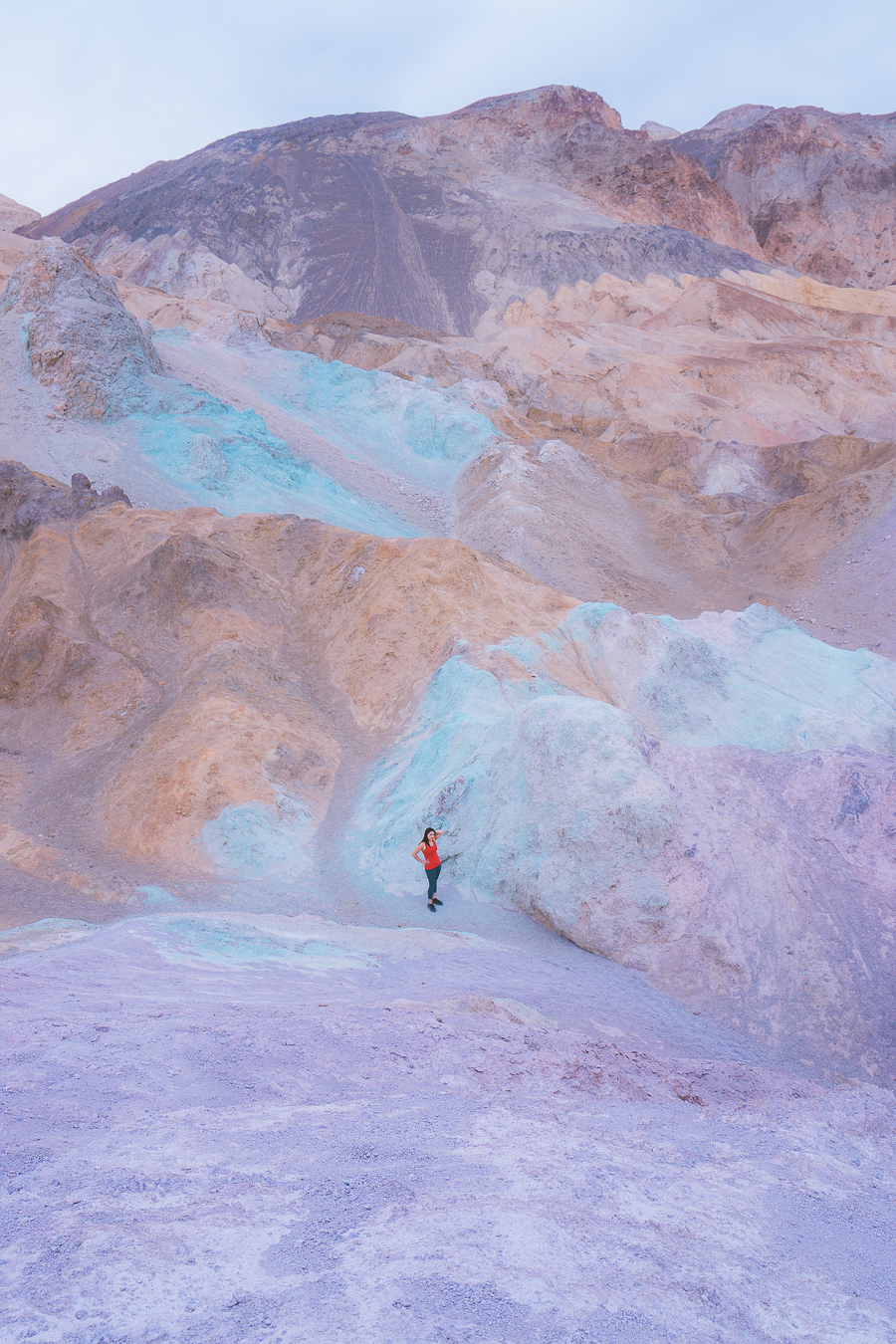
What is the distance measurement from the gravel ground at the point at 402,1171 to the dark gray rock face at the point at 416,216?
54.9m

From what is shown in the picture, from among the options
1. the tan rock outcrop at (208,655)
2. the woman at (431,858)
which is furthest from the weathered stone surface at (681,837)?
the tan rock outcrop at (208,655)

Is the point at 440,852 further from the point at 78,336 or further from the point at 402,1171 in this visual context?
the point at 78,336

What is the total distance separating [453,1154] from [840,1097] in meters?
4.06

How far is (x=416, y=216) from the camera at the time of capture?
2456 inches

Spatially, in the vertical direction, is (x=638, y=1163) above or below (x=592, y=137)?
below

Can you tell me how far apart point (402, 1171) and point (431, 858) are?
237 inches

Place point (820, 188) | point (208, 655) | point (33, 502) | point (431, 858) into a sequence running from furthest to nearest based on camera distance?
point (820, 188) → point (33, 502) → point (208, 655) → point (431, 858)

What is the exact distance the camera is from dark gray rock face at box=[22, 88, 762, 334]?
185ft

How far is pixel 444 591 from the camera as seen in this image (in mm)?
16391

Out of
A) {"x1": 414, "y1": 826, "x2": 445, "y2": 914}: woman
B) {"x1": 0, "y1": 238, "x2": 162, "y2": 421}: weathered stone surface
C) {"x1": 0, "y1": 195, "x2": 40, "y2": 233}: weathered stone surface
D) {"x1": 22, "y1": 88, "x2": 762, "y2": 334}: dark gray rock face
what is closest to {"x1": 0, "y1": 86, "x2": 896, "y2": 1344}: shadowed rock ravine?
{"x1": 0, "y1": 238, "x2": 162, "y2": 421}: weathered stone surface

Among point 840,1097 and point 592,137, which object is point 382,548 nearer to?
point 840,1097

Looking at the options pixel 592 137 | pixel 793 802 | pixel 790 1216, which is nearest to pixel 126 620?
pixel 793 802

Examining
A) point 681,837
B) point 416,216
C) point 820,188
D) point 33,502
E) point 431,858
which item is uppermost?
point 820,188

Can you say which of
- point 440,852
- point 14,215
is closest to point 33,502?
point 440,852
